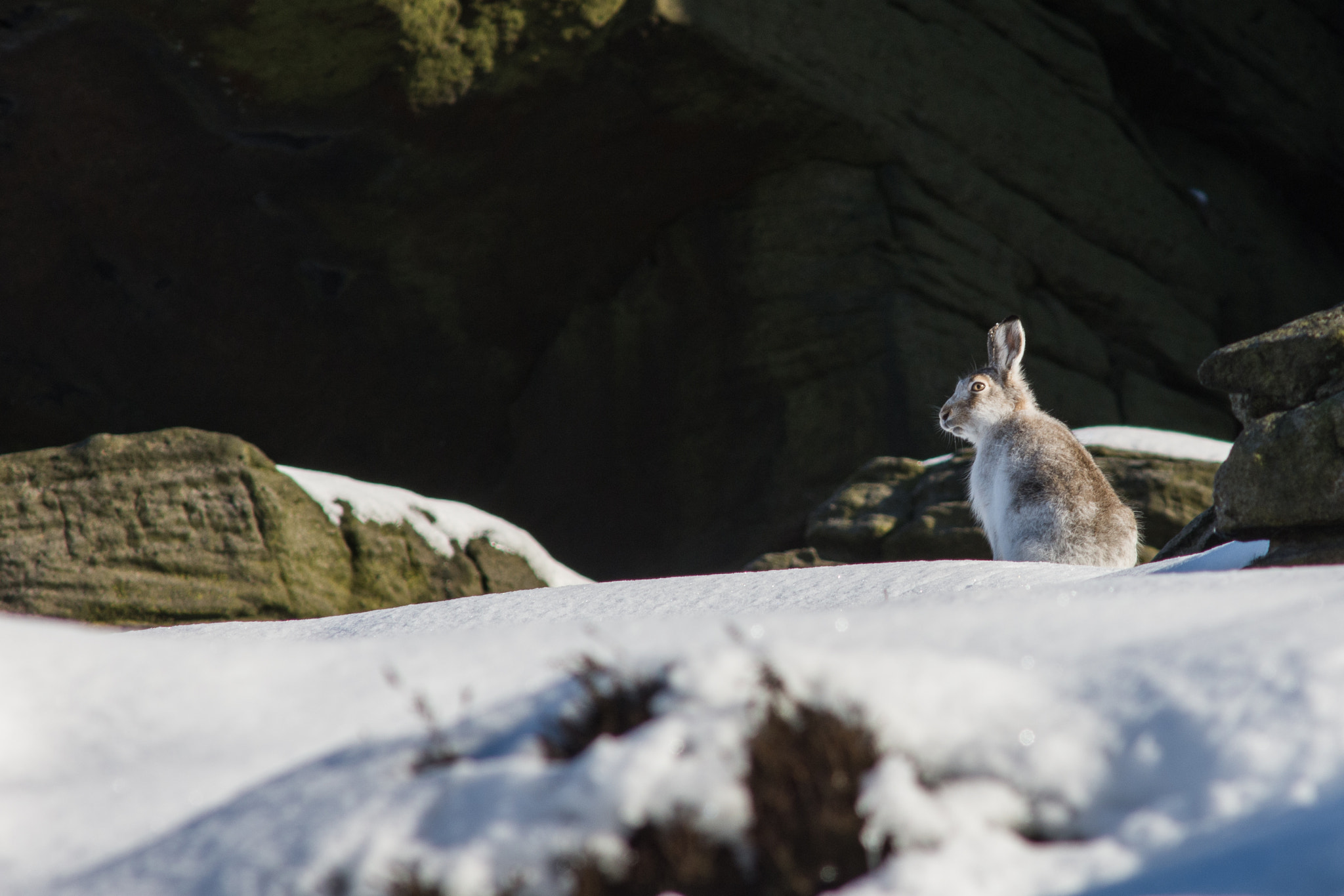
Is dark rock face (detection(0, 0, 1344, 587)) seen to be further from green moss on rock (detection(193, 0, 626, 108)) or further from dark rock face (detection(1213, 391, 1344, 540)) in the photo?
dark rock face (detection(1213, 391, 1344, 540))

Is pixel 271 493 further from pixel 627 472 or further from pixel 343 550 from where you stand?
pixel 627 472

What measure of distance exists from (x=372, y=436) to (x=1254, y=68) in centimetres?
1336

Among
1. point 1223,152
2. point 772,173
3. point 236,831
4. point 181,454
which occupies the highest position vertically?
point 1223,152

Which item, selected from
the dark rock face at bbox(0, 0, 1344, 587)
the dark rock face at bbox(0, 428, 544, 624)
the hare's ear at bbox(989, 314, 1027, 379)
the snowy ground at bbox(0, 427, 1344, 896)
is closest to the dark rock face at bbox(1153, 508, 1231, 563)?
the hare's ear at bbox(989, 314, 1027, 379)

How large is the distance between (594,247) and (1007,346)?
653 centimetres

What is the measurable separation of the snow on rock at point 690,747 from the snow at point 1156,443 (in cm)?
675

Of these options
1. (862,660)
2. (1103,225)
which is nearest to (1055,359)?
(1103,225)

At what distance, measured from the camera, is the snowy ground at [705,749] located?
86.7 inches

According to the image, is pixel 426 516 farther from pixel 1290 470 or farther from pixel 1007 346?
pixel 1290 470

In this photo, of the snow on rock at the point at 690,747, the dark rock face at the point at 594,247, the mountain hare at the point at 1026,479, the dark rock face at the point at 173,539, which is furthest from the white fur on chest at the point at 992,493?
the dark rock face at the point at 173,539

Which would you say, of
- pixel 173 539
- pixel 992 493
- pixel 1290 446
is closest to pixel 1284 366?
pixel 1290 446

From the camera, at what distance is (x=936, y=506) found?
9.59 metres

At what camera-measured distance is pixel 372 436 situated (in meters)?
13.8

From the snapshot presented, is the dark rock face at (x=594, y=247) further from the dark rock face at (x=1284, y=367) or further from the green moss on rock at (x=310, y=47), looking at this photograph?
the dark rock face at (x=1284, y=367)
